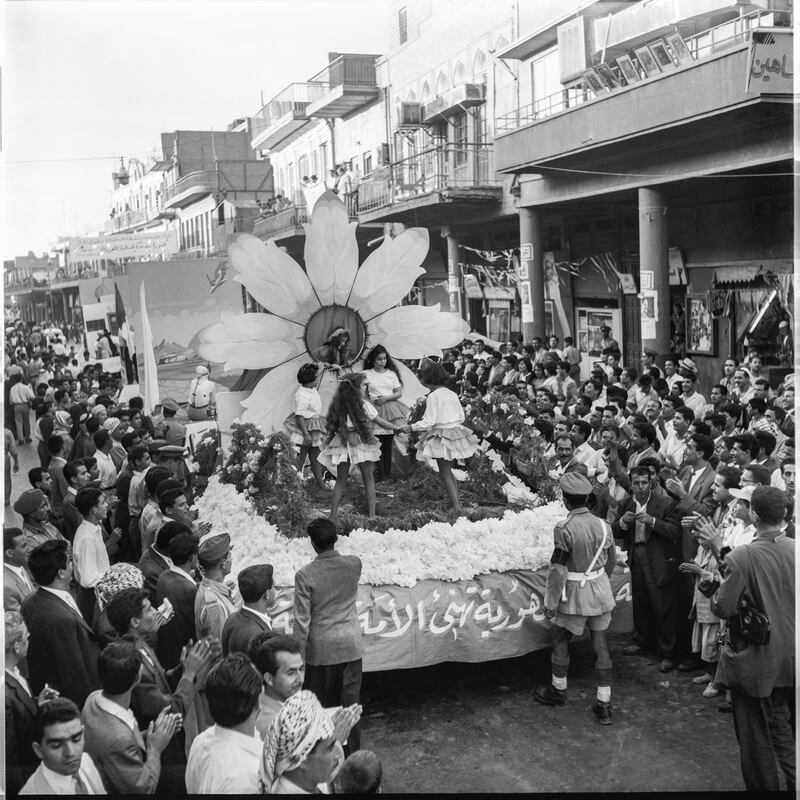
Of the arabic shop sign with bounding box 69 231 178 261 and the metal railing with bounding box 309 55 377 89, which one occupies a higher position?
the metal railing with bounding box 309 55 377 89

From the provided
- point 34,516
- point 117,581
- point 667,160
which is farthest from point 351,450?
point 667,160

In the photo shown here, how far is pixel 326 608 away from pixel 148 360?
17.6 ft

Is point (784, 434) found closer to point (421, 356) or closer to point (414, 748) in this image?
point (421, 356)

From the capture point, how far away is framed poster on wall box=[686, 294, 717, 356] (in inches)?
568

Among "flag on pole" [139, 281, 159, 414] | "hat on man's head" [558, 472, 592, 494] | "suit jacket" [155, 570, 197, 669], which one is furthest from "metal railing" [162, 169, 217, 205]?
"suit jacket" [155, 570, 197, 669]

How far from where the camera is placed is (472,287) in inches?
729

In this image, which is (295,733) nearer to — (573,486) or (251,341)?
(573,486)

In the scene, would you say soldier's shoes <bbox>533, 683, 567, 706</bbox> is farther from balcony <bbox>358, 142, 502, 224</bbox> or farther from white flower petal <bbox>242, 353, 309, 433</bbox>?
balcony <bbox>358, 142, 502, 224</bbox>

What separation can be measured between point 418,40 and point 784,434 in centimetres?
784

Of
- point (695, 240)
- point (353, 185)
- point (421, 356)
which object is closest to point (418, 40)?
point (353, 185)

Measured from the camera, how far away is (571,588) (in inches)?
227

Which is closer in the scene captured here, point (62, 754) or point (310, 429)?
point (62, 754)

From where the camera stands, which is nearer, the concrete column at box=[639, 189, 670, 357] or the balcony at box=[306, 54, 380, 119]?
the balcony at box=[306, 54, 380, 119]

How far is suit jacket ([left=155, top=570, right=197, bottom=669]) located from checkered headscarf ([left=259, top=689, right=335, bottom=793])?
1714 millimetres
